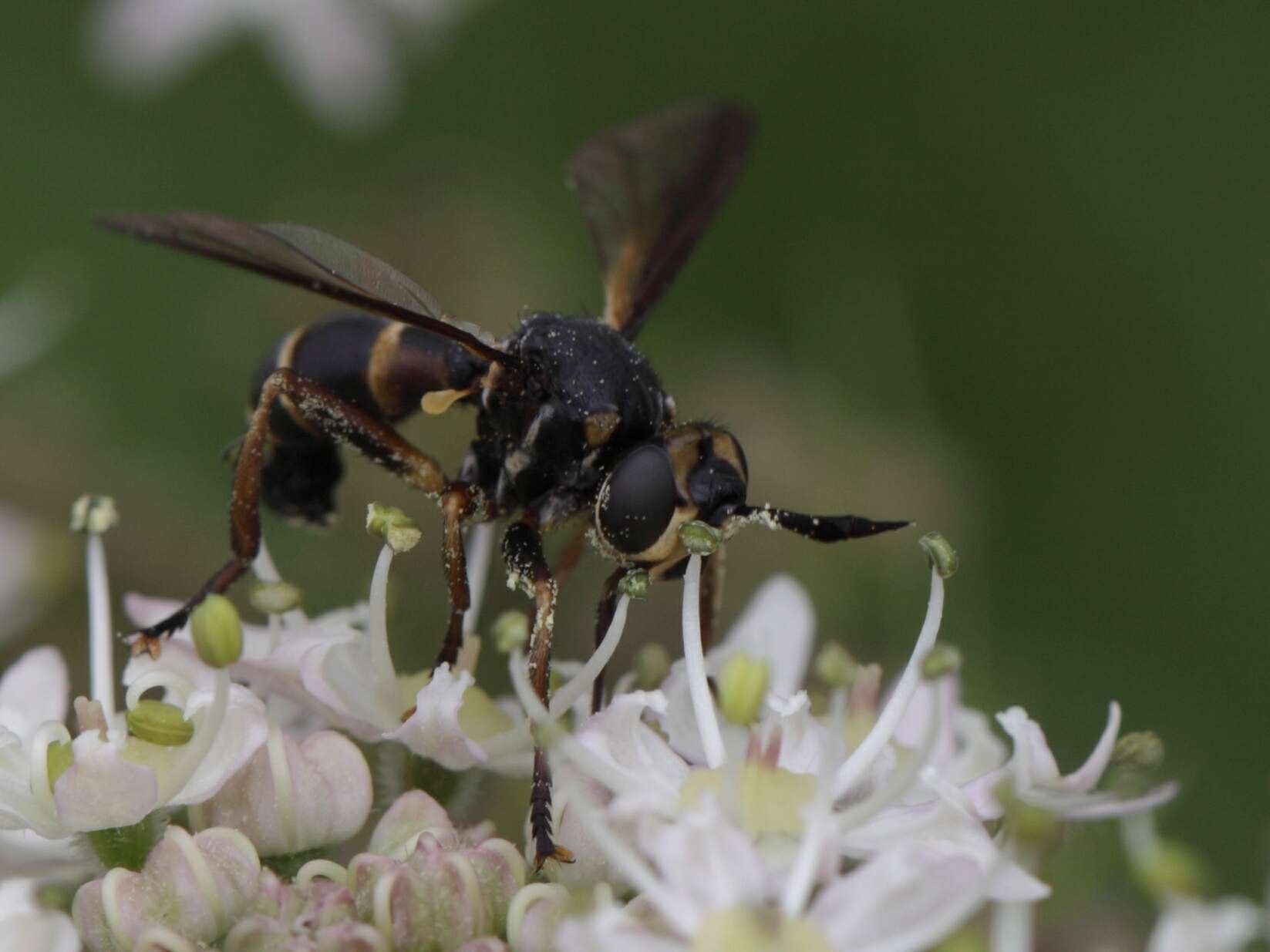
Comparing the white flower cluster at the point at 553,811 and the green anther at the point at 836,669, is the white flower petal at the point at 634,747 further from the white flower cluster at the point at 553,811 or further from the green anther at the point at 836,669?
the green anther at the point at 836,669

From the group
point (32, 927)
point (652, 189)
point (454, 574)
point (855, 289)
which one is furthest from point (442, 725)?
point (855, 289)

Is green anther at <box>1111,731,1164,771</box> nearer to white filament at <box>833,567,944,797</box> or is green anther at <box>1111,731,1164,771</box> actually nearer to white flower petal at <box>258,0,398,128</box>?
white filament at <box>833,567,944,797</box>

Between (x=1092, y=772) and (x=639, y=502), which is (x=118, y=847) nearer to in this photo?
(x=639, y=502)

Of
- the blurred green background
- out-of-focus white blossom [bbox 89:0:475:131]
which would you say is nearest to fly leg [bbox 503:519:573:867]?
the blurred green background

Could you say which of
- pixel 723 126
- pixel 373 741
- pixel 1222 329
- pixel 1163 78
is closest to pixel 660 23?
pixel 1163 78

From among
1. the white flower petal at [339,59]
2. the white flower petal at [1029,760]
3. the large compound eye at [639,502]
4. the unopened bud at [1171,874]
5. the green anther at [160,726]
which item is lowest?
the unopened bud at [1171,874]

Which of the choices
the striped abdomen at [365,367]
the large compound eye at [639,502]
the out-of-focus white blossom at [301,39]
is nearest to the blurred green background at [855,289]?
the out-of-focus white blossom at [301,39]

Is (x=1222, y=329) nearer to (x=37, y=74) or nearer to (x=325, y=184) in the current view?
(x=325, y=184)
